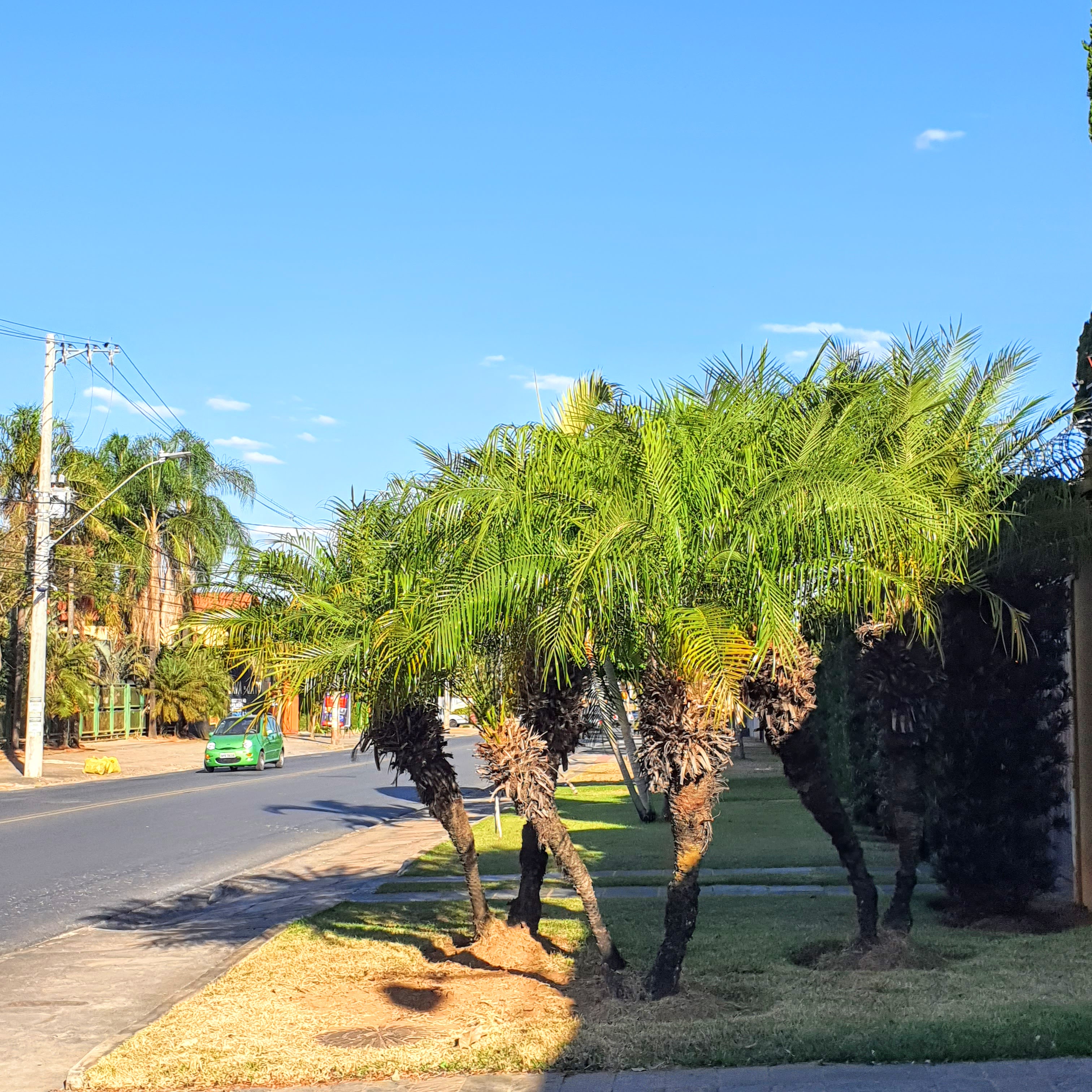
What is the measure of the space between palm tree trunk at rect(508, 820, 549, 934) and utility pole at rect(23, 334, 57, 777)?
24088 mm

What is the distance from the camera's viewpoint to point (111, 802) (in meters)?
25.2

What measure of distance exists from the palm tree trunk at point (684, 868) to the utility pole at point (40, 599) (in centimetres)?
2622

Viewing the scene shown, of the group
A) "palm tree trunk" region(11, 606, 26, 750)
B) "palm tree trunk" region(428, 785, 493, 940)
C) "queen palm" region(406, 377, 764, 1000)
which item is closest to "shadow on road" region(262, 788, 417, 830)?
"palm tree trunk" region(428, 785, 493, 940)

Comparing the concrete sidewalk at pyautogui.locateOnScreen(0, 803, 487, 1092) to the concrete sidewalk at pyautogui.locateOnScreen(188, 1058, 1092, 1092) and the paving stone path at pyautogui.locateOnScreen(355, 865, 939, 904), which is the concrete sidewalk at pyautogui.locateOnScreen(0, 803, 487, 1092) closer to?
Answer: the paving stone path at pyautogui.locateOnScreen(355, 865, 939, 904)

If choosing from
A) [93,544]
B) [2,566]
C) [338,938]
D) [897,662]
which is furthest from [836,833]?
[93,544]

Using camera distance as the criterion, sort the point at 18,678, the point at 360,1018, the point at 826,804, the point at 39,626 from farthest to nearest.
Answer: the point at 18,678, the point at 39,626, the point at 826,804, the point at 360,1018

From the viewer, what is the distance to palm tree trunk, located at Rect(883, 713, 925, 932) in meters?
8.59

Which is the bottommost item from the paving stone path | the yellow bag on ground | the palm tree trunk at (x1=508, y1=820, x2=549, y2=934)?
the yellow bag on ground

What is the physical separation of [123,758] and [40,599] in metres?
Answer: 12.6

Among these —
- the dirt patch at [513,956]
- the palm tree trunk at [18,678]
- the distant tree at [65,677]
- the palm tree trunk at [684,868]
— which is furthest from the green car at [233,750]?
the palm tree trunk at [684,868]

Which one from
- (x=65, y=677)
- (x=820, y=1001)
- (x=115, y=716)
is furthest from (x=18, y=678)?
(x=820, y=1001)

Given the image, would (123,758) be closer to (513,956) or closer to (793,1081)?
(513,956)

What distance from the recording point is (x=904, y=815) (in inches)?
340

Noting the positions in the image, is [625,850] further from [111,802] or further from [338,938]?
[111,802]
